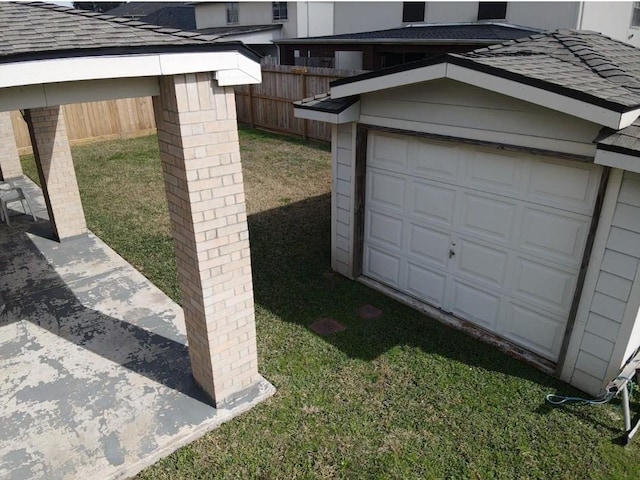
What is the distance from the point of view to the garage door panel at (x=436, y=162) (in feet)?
Answer: 18.4

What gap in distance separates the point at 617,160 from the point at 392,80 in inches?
102

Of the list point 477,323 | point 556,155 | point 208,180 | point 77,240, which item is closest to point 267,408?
point 208,180

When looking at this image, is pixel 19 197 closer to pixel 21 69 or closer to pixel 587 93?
pixel 21 69

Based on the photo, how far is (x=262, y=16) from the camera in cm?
2697

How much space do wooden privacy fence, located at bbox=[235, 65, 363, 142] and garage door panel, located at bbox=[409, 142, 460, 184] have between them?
31.1 feet

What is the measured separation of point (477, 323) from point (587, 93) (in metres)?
3.02

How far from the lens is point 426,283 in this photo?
6.35 metres

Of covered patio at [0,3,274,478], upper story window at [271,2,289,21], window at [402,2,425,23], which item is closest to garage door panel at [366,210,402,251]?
covered patio at [0,3,274,478]

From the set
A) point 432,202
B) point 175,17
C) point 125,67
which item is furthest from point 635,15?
point 175,17

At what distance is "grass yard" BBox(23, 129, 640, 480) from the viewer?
13.2ft

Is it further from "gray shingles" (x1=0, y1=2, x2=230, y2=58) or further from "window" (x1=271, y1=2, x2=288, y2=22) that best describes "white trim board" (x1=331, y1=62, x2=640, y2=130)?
"window" (x1=271, y1=2, x2=288, y2=22)

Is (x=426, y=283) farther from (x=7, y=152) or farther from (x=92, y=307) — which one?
(x=7, y=152)

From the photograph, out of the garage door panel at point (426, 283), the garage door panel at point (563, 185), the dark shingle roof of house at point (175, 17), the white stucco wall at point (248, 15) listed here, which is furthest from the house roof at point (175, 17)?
the garage door panel at point (563, 185)

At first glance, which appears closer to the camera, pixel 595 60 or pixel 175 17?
pixel 595 60
